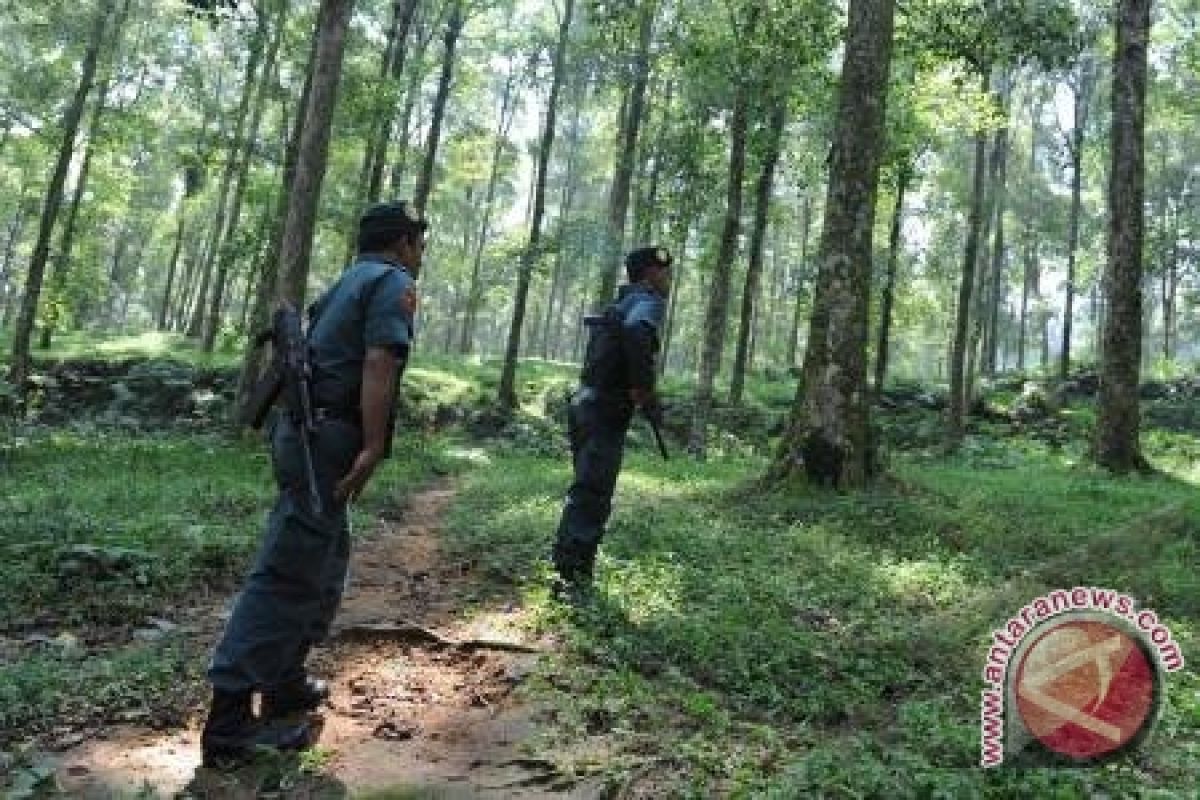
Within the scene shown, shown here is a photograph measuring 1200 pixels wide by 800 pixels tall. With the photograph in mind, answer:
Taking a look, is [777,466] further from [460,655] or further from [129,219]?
[129,219]

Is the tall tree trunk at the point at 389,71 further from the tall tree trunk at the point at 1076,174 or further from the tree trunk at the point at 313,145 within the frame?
the tall tree trunk at the point at 1076,174

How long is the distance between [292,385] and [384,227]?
897mm

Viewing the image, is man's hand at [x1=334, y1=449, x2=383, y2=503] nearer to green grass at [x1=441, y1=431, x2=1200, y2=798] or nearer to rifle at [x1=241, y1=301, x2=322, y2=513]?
rifle at [x1=241, y1=301, x2=322, y2=513]

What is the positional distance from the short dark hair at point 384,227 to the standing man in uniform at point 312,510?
0.11m

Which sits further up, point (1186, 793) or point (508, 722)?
point (1186, 793)

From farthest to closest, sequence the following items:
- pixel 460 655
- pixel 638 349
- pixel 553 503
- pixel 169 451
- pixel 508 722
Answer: pixel 169 451, pixel 553 503, pixel 638 349, pixel 460 655, pixel 508 722

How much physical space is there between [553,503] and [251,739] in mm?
6568

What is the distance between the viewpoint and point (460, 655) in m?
5.83

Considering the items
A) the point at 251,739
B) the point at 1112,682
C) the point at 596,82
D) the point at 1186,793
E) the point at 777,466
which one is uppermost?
the point at 596,82

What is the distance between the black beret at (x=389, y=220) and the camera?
4.98m

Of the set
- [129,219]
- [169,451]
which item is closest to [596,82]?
[169,451]

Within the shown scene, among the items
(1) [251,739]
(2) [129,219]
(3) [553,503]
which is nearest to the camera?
(1) [251,739]

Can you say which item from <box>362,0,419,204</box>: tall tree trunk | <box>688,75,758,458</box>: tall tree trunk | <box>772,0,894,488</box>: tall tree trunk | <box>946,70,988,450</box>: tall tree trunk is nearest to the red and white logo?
<box>772,0,894,488</box>: tall tree trunk

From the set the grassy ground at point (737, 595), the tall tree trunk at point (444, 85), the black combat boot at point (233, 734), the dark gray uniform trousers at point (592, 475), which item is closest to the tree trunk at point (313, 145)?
the grassy ground at point (737, 595)
